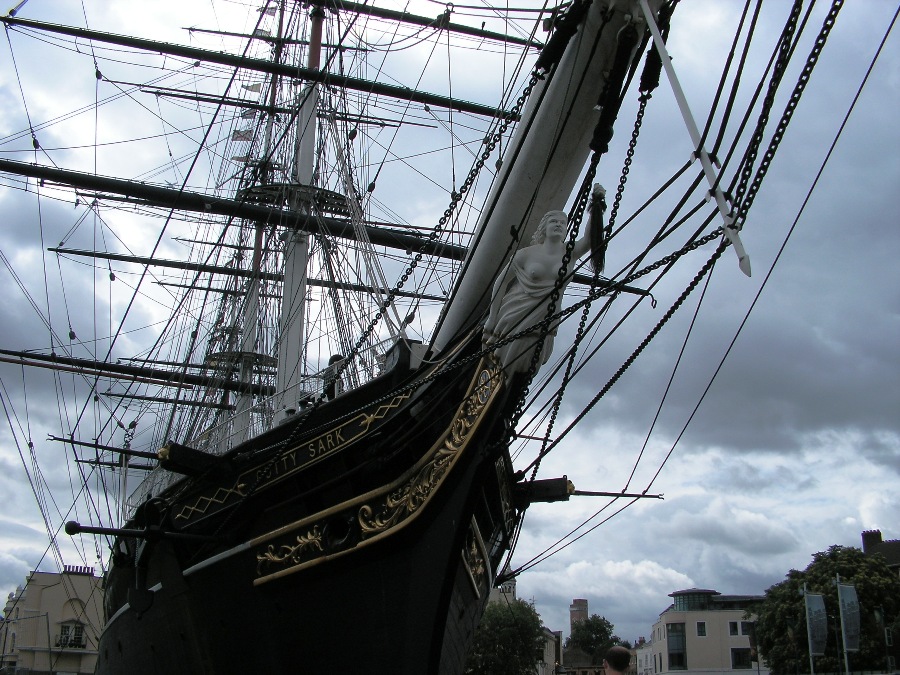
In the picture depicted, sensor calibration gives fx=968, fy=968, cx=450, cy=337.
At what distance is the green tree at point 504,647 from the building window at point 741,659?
15.8 m

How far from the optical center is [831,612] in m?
30.5

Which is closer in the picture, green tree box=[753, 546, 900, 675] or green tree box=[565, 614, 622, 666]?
green tree box=[753, 546, 900, 675]

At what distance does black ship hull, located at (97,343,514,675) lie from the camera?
777cm

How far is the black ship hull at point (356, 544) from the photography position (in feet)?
25.5

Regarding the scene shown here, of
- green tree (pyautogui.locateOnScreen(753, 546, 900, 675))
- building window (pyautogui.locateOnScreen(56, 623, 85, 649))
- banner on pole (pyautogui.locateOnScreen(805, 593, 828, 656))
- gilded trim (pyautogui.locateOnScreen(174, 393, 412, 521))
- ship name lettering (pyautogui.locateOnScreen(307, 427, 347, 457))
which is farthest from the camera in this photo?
building window (pyautogui.locateOnScreen(56, 623, 85, 649))

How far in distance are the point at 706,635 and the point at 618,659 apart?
1914 inches

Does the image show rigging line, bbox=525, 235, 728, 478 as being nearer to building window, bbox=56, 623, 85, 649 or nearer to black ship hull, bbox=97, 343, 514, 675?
black ship hull, bbox=97, 343, 514, 675

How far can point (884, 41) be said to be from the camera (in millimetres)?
4477

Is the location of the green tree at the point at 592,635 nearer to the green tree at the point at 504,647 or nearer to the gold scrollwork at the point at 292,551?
the green tree at the point at 504,647

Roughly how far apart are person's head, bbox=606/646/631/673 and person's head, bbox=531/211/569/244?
3.73 metres

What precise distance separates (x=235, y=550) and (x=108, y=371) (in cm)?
1630

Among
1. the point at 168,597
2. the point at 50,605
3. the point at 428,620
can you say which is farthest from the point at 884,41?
the point at 50,605

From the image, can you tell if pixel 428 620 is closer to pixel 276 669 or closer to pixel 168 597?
pixel 276 669

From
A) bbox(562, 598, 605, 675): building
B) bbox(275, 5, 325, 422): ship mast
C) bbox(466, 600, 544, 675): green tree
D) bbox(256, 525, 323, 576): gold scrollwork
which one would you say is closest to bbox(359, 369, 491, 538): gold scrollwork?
bbox(256, 525, 323, 576): gold scrollwork
